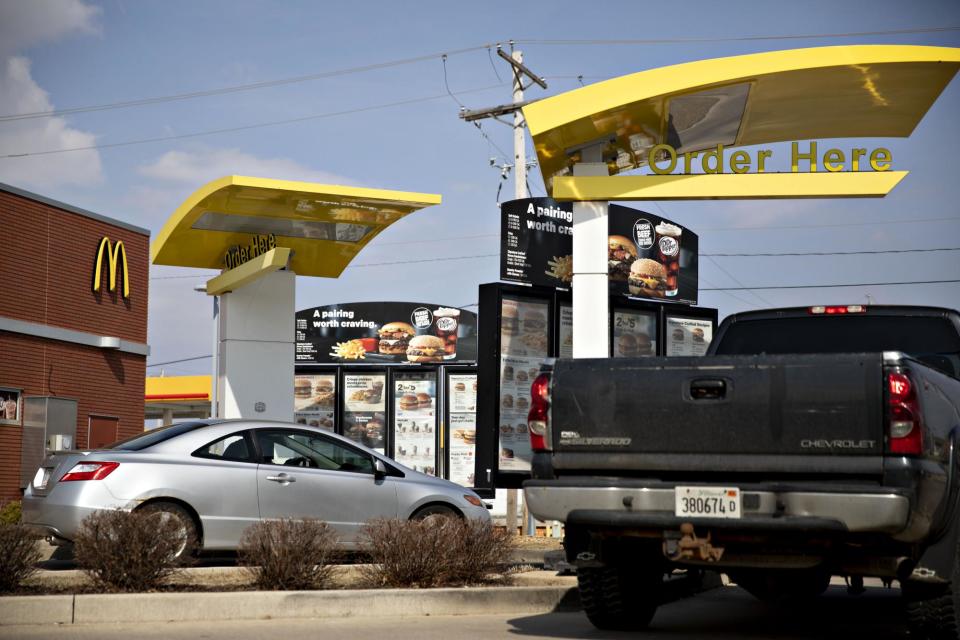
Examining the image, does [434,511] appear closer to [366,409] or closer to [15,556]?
[15,556]

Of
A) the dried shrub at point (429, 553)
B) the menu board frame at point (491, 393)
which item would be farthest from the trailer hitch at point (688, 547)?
the menu board frame at point (491, 393)

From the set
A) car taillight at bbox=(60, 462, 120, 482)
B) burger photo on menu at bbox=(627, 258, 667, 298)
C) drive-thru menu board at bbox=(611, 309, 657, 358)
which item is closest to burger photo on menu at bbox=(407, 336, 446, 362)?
burger photo on menu at bbox=(627, 258, 667, 298)

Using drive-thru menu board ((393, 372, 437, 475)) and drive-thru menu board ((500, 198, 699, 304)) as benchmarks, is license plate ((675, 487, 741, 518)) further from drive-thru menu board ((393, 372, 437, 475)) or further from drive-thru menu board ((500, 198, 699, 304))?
drive-thru menu board ((393, 372, 437, 475))

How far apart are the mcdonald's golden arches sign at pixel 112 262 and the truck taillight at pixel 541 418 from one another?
18.0 metres

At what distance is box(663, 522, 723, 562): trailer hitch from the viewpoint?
723 centimetres

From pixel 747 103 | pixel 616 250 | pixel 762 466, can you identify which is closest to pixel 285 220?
pixel 616 250

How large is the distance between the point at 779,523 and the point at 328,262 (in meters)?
14.9

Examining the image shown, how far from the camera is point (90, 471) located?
36.5 feet

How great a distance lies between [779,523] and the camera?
6902 mm

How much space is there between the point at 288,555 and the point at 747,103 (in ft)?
25.3

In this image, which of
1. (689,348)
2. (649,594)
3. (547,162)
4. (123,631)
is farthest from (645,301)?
(123,631)

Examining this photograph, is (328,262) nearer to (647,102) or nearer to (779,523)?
(647,102)

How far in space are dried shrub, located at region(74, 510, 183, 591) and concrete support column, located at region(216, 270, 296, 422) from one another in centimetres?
952

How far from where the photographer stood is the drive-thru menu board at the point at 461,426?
2605cm
